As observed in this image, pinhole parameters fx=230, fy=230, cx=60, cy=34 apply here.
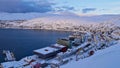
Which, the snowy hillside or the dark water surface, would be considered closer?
the dark water surface

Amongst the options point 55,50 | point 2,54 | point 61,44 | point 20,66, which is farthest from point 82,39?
point 20,66

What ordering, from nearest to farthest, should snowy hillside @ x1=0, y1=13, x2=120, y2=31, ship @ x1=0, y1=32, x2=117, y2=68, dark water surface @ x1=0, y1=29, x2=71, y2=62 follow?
ship @ x1=0, y1=32, x2=117, y2=68, dark water surface @ x1=0, y1=29, x2=71, y2=62, snowy hillside @ x1=0, y1=13, x2=120, y2=31

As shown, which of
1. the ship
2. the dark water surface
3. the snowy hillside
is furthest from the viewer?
the snowy hillside

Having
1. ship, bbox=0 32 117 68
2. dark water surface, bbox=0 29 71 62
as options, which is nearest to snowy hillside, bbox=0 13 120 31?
dark water surface, bbox=0 29 71 62

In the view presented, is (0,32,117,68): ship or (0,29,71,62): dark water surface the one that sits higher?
(0,32,117,68): ship

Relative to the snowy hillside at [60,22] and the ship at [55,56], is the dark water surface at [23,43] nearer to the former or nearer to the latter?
the ship at [55,56]

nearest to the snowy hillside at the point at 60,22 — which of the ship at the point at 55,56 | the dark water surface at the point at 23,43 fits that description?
the dark water surface at the point at 23,43

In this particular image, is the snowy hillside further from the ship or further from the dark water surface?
the ship

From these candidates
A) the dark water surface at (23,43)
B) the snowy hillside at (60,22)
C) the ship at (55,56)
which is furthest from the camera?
the snowy hillside at (60,22)

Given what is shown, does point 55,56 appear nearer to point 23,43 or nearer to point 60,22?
point 23,43

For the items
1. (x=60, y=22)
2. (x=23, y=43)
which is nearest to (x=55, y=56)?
(x=23, y=43)

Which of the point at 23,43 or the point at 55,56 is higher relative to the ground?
the point at 55,56
